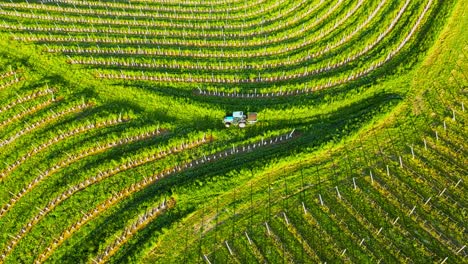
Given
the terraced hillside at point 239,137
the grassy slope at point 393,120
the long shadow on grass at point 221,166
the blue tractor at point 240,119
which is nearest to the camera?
the terraced hillside at point 239,137

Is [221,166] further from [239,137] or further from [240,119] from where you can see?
[240,119]

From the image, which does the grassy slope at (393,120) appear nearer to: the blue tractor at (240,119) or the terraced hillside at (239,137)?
the terraced hillside at (239,137)

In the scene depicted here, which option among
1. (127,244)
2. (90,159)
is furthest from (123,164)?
(127,244)

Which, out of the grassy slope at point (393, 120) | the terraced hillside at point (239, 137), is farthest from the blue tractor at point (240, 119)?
the grassy slope at point (393, 120)

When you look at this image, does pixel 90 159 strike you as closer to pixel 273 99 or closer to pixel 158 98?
pixel 158 98

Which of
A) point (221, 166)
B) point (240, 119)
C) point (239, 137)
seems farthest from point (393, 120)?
point (221, 166)
